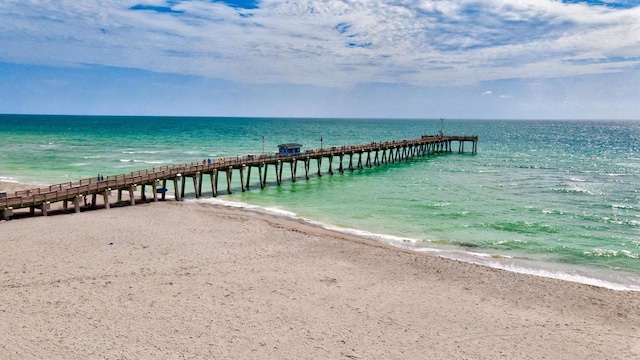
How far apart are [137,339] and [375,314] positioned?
27.6ft

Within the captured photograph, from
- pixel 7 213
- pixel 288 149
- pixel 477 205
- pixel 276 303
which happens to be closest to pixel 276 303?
pixel 276 303

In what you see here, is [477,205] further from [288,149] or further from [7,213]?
[7,213]

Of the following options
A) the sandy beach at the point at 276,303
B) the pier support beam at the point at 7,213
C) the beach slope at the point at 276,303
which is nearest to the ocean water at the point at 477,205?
the beach slope at the point at 276,303

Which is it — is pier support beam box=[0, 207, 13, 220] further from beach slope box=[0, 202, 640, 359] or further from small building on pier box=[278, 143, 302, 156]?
small building on pier box=[278, 143, 302, 156]

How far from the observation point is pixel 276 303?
1784 centimetres

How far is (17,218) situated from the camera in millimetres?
29031

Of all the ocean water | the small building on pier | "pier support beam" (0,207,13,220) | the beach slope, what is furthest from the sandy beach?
the small building on pier

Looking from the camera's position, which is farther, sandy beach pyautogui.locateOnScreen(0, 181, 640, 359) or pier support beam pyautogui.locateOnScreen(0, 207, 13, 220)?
pier support beam pyautogui.locateOnScreen(0, 207, 13, 220)

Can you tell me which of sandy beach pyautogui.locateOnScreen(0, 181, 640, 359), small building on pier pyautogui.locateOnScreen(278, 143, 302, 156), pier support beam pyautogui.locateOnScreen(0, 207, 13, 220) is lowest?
sandy beach pyautogui.locateOnScreen(0, 181, 640, 359)

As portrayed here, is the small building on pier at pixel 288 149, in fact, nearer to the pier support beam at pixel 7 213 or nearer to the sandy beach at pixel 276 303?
the sandy beach at pixel 276 303

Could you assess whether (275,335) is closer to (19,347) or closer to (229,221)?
(19,347)

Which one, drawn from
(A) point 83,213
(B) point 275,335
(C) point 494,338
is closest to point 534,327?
(C) point 494,338

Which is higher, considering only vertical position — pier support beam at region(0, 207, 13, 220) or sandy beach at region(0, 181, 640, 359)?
pier support beam at region(0, 207, 13, 220)

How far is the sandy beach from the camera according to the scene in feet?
48.4
